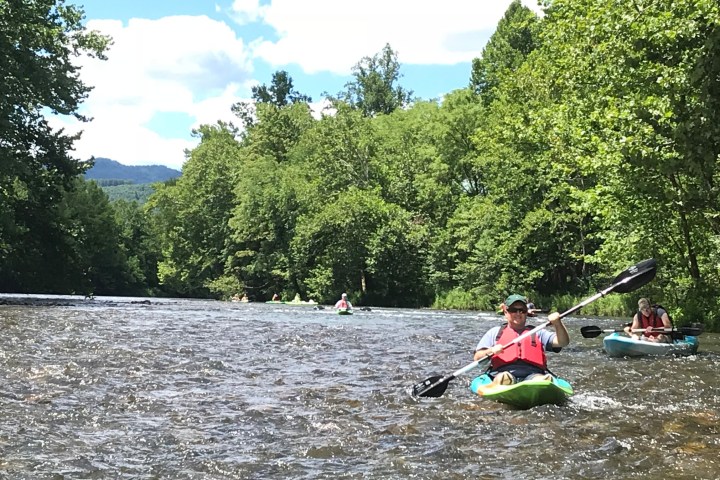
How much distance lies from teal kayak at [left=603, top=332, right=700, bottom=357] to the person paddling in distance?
334 mm

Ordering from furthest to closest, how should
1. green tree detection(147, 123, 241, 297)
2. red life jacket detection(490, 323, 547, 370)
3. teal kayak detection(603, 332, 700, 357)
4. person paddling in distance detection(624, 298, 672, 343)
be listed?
green tree detection(147, 123, 241, 297), person paddling in distance detection(624, 298, 672, 343), teal kayak detection(603, 332, 700, 357), red life jacket detection(490, 323, 547, 370)

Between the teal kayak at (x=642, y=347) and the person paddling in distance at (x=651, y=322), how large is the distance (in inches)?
13.2

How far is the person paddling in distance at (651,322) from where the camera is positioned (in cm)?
1548

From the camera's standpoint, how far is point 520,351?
9531 millimetres

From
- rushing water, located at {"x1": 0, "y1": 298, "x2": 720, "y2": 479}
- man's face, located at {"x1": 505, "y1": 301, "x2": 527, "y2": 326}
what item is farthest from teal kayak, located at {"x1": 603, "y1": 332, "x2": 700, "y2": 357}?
man's face, located at {"x1": 505, "y1": 301, "x2": 527, "y2": 326}

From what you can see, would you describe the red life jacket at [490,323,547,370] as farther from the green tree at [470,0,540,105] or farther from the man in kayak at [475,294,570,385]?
the green tree at [470,0,540,105]

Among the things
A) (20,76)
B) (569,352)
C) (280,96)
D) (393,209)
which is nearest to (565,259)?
(393,209)

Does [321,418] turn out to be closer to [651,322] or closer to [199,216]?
[651,322]

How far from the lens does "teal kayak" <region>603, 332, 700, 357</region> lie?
587 inches

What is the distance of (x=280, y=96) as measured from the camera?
82.9 meters

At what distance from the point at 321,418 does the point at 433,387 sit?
5.68 feet

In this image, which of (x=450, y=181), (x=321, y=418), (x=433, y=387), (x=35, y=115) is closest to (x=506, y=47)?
(x=450, y=181)

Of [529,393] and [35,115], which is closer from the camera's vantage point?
[529,393]

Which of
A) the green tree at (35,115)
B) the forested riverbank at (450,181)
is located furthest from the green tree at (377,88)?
the green tree at (35,115)
